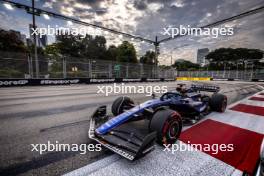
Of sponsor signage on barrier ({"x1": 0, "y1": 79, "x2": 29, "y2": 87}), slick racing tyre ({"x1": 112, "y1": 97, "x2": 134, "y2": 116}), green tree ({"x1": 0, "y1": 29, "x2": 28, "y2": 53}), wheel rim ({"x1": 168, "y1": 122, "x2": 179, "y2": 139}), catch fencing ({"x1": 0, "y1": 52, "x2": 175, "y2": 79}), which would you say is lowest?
wheel rim ({"x1": 168, "y1": 122, "x2": 179, "y2": 139})

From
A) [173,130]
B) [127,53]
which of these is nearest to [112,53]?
[127,53]

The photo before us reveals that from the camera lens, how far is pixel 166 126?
2102 mm

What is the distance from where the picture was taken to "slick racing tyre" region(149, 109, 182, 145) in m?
2.08

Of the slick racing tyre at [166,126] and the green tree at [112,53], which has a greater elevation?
the green tree at [112,53]

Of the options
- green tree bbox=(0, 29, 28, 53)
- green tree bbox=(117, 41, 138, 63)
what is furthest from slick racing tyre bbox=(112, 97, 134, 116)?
green tree bbox=(117, 41, 138, 63)

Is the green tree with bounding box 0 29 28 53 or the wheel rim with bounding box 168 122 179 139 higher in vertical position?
the green tree with bounding box 0 29 28 53

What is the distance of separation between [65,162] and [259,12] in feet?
54.1

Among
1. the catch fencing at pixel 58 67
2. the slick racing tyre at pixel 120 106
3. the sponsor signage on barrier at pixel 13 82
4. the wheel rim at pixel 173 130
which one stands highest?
the catch fencing at pixel 58 67

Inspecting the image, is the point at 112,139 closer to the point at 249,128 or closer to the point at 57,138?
the point at 57,138

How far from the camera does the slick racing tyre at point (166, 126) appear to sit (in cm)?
208

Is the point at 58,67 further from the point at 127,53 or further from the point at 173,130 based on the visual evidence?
the point at 127,53

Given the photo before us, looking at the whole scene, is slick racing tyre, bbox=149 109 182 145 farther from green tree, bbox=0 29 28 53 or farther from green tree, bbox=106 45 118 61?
green tree, bbox=106 45 118 61

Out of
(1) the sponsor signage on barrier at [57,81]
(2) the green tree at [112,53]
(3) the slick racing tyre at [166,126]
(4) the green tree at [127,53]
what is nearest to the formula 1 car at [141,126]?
(3) the slick racing tyre at [166,126]

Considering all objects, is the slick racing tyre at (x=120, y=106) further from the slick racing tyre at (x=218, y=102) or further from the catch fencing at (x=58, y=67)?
the catch fencing at (x=58, y=67)
